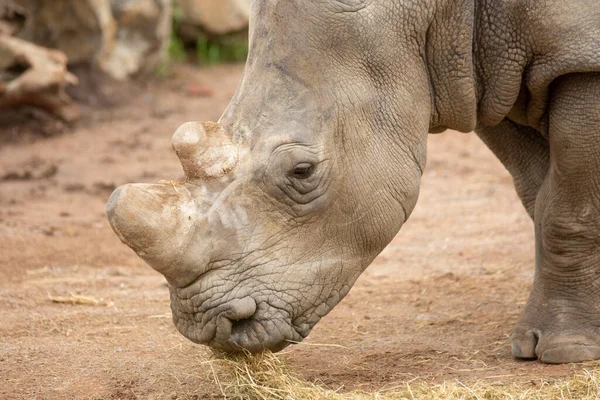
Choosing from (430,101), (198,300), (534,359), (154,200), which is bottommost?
(534,359)

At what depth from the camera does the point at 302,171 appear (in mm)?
4035

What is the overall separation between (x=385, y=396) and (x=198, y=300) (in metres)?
0.87

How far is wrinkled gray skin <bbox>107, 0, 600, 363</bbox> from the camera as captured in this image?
394cm

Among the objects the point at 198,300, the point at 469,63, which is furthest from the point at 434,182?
the point at 198,300

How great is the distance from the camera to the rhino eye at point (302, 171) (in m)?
4.02

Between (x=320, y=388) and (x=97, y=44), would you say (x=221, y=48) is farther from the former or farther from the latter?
(x=320, y=388)

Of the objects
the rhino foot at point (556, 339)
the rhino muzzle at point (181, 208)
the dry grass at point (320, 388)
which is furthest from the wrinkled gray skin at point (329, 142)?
the rhino foot at point (556, 339)

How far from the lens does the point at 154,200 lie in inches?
150

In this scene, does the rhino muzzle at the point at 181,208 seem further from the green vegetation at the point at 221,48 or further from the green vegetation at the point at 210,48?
the green vegetation at the point at 221,48

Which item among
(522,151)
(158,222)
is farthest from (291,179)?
(522,151)

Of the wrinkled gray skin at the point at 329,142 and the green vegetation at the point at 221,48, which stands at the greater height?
the wrinkled gray skin at the point at 329,142

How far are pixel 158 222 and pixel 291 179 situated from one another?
548mm

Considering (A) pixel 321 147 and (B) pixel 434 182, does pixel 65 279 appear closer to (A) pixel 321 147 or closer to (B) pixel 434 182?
(A) pixel 321 147

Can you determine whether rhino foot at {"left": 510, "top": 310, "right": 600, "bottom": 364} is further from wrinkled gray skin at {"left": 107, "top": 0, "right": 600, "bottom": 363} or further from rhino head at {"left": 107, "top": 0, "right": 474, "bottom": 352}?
rhino head at {"left": 107, "top": 0, "right": 474, "bottom": 352}
